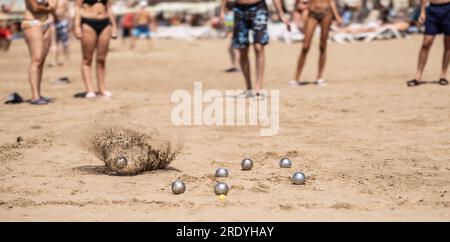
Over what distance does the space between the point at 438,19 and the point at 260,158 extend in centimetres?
485

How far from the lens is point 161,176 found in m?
5.70

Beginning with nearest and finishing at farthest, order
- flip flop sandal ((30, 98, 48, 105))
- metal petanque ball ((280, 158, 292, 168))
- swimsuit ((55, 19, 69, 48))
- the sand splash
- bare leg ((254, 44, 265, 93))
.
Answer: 1. the sand splash
2. metal petanque ball ((280, 158, 292, 168))
3. flip flop sandal ((30, 98, 48, 105))
4. bare leg ((254, 44, 265, 93))
5. swimsuit ((55, 19, 69, 48))

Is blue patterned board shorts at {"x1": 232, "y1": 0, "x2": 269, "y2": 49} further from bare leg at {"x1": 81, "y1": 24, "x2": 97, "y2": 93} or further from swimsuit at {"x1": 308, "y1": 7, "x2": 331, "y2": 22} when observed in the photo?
bare leg at {"x1": 81, "y1": 24, "x2": 97, "y2": 93}

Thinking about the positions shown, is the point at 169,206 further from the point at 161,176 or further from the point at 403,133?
the point at 403,133

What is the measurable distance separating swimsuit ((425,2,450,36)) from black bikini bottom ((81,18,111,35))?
14.6 ft

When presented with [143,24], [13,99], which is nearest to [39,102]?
[13,99]

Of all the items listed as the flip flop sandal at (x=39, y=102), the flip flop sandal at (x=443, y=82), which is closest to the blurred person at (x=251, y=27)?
the flip flop sandal at (x=443, y=82)

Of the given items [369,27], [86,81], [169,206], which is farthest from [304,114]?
[369,27]

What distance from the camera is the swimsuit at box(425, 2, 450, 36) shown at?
10.1 m

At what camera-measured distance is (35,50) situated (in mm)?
9344

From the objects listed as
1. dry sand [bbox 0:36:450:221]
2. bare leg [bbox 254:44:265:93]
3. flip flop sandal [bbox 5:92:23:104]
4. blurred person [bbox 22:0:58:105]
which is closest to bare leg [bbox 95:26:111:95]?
dry sand [bbox 0:36:450:221]

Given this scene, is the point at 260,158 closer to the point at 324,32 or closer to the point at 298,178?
the point at 298,178

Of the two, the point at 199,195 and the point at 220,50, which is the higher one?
the point at 199,195
